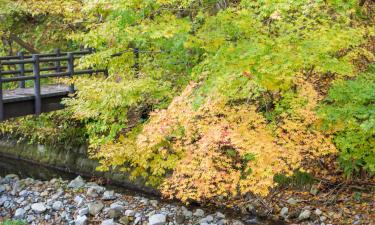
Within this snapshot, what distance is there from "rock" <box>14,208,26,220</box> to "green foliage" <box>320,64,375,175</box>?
704cm

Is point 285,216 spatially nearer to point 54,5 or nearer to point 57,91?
point 57,91

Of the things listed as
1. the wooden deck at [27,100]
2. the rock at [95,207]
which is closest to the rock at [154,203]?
the rock at [95,207]

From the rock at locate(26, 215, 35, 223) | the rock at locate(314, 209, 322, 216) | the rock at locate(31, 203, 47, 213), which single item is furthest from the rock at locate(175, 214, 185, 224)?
the rock at locate(26, 215, 35, 223)

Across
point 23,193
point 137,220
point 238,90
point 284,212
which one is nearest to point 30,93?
point 23,193

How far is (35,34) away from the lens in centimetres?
1884

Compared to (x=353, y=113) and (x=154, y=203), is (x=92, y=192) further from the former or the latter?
(x=353, y=113)

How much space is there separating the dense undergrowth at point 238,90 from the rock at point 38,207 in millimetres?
2341

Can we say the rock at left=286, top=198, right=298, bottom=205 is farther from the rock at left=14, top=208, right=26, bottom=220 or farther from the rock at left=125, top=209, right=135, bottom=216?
the rock at left=14, top=208, right=26, bottom=220

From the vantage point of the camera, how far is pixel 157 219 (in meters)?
9.72

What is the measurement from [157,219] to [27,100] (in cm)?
439

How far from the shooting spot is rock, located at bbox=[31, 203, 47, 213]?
1055 centimetres

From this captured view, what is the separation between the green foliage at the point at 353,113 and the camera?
7.58 m

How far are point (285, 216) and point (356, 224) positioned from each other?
4.84ft

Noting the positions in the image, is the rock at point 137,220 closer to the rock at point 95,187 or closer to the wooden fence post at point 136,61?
the rock at point 95,187
